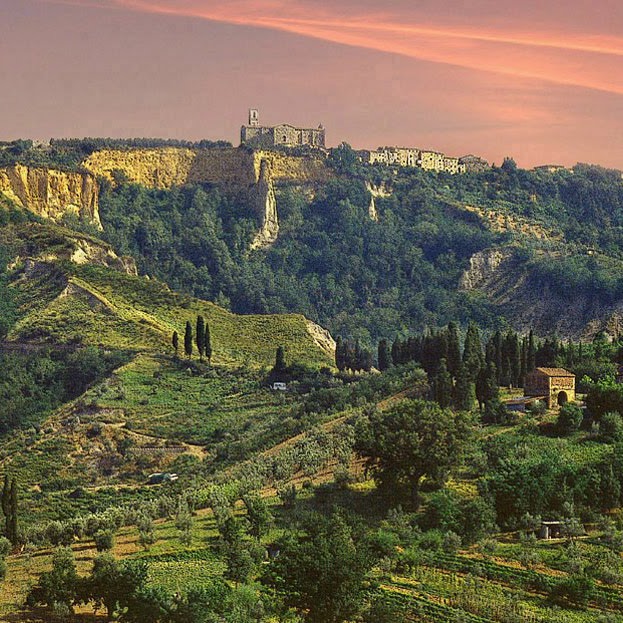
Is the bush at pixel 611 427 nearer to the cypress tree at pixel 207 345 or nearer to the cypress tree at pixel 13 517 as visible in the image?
the cypress tree at pixel 13 517

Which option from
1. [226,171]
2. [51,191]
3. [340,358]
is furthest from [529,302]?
[51,191]

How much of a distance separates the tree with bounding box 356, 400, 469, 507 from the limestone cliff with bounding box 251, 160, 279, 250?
89.3m

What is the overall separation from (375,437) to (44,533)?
12.1 metres

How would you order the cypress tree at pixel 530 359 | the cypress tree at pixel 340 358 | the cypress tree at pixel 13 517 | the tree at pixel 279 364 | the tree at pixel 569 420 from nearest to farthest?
the cypress tree at pixel 13 517, the tree at pixel 569 420, the cypress tree at pixel 530 359, the tree at pixel 279 364, the cypress tree at pixel 340 358

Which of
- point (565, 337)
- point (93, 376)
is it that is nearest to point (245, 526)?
point (93, 376)

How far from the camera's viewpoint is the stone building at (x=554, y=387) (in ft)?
213

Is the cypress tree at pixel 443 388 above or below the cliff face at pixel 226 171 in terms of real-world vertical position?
below

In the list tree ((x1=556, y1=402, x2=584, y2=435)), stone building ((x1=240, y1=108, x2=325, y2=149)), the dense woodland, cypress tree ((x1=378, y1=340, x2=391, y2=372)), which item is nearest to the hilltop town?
stone building ((x1=240, y1=108, x2=325, y2=149))

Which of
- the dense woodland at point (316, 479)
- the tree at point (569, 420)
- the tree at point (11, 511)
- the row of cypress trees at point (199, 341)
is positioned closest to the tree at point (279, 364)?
the dense woodland at point (316, 479)

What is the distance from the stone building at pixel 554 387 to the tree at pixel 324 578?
24.6m

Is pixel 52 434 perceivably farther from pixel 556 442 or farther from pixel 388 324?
pixel 388 324

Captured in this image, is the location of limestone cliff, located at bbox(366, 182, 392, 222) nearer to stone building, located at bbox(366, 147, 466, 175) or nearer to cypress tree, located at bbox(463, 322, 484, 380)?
stone building, located at bbox(366, 147, 466, 175)

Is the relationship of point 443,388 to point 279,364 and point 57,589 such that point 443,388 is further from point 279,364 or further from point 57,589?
point 57,589

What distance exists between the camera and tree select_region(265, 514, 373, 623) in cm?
4019
